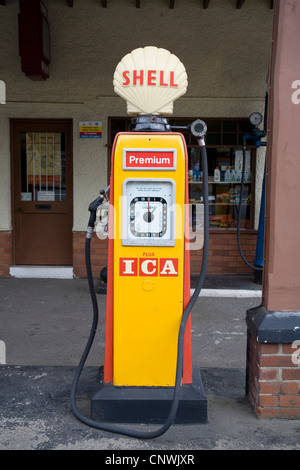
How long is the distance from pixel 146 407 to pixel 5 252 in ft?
16.4

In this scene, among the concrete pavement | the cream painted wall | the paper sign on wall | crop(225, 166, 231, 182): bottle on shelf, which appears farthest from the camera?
crop(225, 166, 231, 182): bottle on shelf

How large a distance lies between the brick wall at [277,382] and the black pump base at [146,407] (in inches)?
15.0

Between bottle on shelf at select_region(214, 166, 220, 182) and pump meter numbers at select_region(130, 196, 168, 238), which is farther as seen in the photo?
bottle on shelf at select_region(214, 166, 220, 182)

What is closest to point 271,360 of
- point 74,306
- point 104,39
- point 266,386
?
point 266,386

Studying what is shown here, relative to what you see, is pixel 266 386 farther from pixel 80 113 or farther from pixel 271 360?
pixel 80 113

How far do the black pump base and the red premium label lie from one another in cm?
145

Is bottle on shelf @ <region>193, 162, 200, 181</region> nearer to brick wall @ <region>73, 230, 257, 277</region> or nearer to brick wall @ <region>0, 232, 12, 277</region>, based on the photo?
brick wall @ <region>73, 230, 257, 277</region>

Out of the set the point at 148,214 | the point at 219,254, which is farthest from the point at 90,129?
the point at 148,214

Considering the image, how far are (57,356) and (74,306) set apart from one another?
1.62m

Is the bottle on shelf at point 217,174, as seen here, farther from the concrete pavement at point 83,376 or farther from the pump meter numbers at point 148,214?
the pump meter numbers at point 148,214

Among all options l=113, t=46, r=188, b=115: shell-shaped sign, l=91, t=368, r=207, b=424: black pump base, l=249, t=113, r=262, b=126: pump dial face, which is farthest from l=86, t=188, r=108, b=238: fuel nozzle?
l=249, t=113, r=262, b=126: pump dial face

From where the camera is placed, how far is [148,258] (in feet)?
9.69

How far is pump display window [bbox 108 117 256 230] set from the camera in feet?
23.7

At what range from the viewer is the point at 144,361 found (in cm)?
302
